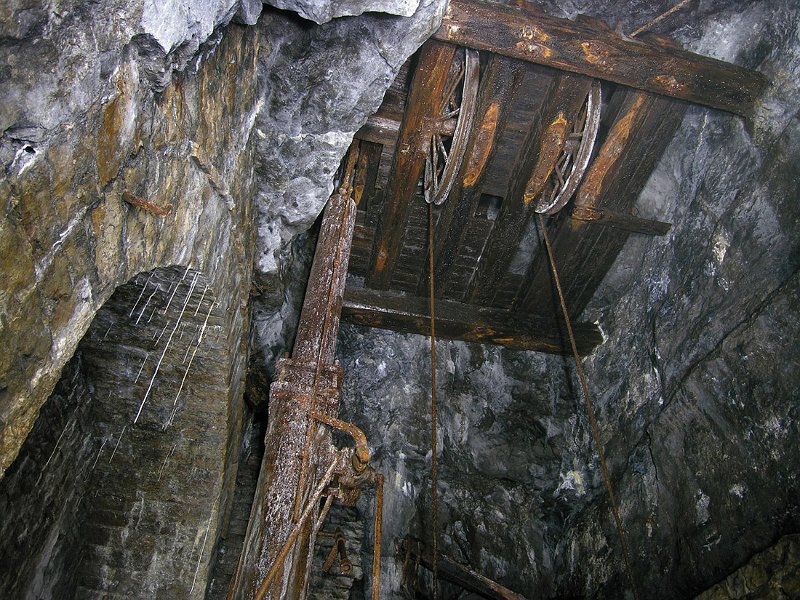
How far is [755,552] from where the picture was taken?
4.02m

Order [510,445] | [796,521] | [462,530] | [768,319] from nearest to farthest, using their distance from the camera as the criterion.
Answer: [796,521] → [768,319] → [462,530] → [510,445]

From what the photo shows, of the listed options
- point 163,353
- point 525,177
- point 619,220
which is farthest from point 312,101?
point 619,220

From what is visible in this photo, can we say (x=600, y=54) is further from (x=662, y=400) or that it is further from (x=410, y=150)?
(x=662, y=400)

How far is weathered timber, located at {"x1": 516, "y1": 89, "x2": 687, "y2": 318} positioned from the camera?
5.14m

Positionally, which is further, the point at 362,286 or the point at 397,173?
the point at 362,286

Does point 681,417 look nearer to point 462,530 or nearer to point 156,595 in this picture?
point 462,530

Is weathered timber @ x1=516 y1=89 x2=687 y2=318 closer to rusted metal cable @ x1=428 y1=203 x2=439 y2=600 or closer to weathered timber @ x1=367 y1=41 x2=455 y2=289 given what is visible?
rusted metal cable @ x1=428 y1=203 x2=439 y2=600

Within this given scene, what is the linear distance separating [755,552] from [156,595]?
14.6 ft

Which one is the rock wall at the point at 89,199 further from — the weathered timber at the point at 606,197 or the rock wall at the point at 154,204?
the weathered timber at the point at 606,197

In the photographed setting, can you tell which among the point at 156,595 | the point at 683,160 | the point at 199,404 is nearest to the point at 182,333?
the point at 199,404

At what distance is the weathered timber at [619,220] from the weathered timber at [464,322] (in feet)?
4.31

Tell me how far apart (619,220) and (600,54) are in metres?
1.72

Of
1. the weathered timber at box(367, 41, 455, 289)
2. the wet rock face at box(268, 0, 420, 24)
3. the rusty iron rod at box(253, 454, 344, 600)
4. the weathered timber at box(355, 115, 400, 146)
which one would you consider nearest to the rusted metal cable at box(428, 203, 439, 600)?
the weathered timber at box(367, 41, 455, 289)

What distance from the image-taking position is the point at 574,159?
206 inches
